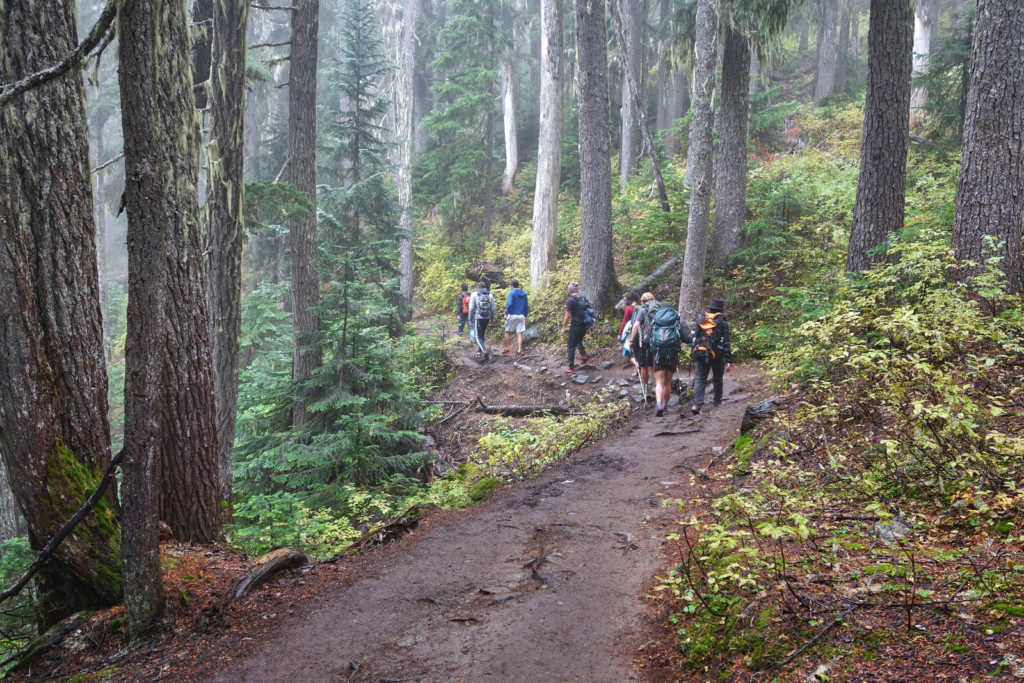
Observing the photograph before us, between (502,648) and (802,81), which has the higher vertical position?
(802,81)

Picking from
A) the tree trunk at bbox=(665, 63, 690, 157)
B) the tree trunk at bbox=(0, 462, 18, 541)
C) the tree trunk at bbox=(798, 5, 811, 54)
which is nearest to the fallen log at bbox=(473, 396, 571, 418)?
the tree trunk at bbox=(0, 462, 18, 541)

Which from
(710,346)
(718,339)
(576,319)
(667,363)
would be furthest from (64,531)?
(576,319)

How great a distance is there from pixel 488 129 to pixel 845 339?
874 inches

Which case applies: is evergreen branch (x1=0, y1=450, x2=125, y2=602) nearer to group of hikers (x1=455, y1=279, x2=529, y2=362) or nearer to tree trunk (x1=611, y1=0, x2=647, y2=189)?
group of hikers (x1=455, y1=279, x2=529, y2=362)

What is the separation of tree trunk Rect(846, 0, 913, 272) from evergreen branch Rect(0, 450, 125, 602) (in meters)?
9.55

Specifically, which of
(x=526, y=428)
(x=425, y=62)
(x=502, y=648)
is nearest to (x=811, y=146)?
(x=526, y=428)

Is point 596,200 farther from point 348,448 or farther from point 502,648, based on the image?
point 502,648

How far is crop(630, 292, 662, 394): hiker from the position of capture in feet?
34.9

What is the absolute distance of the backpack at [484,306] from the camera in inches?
648

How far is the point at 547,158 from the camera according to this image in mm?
19828

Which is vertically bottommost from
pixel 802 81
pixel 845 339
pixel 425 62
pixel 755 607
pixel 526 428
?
pixel 526 428

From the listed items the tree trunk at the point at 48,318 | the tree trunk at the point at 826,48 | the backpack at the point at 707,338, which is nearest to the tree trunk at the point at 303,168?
the tree trunk at the point at 48,318

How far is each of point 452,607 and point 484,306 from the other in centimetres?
1234

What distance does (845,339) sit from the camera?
7141mm
